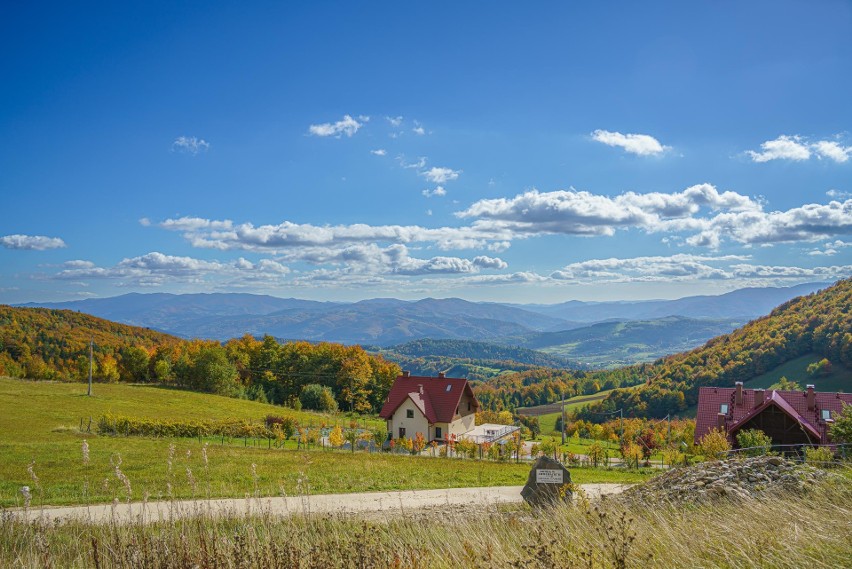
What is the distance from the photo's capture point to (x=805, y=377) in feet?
278

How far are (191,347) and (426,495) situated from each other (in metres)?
67.1

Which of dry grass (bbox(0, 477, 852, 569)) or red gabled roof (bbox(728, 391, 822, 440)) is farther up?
dry grass (bbox(0, 477, 852, 569))

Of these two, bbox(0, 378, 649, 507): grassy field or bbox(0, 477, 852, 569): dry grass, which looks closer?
bbox(0, 477, 852, 569): dry grass

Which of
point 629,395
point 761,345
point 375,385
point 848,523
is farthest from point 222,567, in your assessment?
point 761,345

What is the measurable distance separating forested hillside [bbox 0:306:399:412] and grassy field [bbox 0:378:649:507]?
73.5 ft

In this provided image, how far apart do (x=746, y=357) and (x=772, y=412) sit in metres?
67.3

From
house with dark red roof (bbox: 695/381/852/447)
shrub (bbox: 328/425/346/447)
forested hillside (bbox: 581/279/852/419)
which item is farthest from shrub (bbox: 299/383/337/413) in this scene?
forested hillside (bbox: 581/279/852/419)

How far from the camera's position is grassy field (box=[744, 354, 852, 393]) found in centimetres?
8018

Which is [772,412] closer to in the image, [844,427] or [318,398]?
[844,427]

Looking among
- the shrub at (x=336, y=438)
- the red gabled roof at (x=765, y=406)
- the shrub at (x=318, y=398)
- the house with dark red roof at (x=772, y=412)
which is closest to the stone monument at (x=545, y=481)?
the house with dark red roof at (x=772, y=412)

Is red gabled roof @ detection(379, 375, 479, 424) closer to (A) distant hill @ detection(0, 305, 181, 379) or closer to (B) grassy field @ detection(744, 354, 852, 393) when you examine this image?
(A) distant hill @ detection(0, 305, 181, 379)

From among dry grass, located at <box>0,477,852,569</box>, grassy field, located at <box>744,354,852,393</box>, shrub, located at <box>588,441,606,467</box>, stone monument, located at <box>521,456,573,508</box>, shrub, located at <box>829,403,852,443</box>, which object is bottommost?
grassy field, located at <box>744,354,852,393</box>

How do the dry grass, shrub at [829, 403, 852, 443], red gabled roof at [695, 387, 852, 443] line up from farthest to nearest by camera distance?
red gabled roof at [695, 387, 852, 443] → shrub at [829, 403, 852, 443] → the dry grass

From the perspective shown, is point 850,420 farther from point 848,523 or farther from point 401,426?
point 401,426
